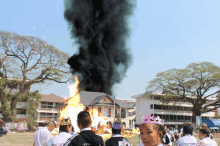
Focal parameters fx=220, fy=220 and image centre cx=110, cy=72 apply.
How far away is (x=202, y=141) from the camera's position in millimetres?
5438

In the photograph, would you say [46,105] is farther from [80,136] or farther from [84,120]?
[80,136]

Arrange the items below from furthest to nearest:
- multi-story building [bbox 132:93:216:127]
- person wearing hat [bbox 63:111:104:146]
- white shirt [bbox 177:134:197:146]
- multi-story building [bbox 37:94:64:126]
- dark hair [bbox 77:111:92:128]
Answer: multi-story building [bbox 132:93:216:127], multi-story building [bbox 37:94:64:126], white shirt [bbox 177:134:197:146], dark hair [bbox 77:111:92:128], person wearing hat [bbox 63:111:104:146]

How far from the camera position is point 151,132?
2693mm

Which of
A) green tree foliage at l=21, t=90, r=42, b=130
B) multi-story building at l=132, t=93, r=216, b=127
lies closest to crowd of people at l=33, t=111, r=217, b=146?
green tree foliage at l=21, t=90, r=42, b=130

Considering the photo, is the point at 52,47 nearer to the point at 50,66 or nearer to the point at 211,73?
the point at 50,66

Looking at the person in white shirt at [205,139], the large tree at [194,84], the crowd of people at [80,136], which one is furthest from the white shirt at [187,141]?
the large tree at [194,84]

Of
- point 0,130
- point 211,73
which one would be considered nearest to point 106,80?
point 211,73

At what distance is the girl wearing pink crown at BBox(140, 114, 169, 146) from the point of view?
2.65m

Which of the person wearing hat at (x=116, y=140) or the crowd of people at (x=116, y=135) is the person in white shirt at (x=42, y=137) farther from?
the person wearing hat at (x=116, y=140)

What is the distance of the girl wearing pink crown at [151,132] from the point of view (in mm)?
2648

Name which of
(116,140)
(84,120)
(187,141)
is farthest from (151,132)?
(187,141)

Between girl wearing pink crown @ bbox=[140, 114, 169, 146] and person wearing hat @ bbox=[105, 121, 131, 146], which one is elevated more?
girl wearing pink crown @ bbox=[140, 114, 169, 146]

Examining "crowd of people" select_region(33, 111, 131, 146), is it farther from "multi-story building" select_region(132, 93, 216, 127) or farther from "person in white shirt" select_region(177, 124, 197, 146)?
"multi-story building" select_region(132, 93, 216, 127)

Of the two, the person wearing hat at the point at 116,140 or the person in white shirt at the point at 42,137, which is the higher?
the person wearing hat at the point at 116,140
